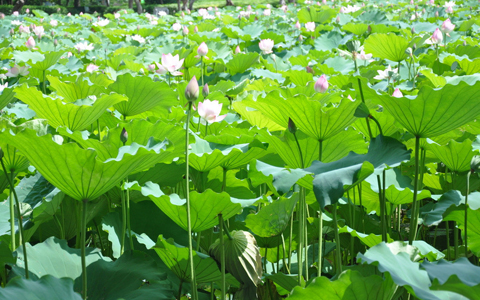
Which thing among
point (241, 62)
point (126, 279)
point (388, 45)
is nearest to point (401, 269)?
point (126, 279)

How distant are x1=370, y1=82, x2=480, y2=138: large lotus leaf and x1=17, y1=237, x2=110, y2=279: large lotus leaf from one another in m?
0.77

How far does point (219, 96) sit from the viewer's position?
71.2 inches

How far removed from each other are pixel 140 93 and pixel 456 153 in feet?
3.39

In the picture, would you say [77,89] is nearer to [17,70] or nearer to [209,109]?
[209,109]

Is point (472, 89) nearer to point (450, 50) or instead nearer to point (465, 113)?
point (465, 113)

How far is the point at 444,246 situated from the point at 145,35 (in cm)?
401

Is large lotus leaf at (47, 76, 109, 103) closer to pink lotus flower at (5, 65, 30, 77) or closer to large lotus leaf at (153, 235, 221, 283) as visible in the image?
large lotus leaf at (153, 235, 221, 283)

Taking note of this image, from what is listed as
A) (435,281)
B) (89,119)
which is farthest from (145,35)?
(435,281)

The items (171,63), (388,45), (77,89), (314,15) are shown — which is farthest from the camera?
(314,15)

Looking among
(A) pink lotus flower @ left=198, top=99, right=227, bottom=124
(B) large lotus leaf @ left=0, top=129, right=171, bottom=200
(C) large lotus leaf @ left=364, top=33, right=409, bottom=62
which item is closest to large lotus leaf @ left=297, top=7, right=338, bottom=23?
(C) large lotus leaf @ left=364, top=33, right=409, bottom=62

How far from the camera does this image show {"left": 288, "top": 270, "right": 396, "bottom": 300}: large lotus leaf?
29.2 inches

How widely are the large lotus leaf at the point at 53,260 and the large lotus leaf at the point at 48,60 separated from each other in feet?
5.42

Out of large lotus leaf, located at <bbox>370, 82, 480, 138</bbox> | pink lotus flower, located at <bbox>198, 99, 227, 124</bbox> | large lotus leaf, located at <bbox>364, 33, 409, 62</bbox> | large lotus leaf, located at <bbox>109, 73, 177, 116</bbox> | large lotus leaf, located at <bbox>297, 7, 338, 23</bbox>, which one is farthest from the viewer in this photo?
large lotus leaf, located at <bbox>297, 7, 338, 23</bbox>

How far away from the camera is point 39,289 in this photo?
732 millimetres
